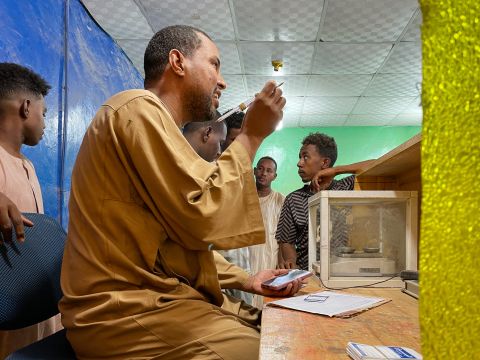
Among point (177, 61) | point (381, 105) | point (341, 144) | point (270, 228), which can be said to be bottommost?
point (270, 228)

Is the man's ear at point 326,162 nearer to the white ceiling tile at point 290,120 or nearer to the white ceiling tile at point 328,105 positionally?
the white ceiling tile at point 328,105

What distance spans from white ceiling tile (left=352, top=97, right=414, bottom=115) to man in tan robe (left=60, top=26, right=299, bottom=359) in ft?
15.0

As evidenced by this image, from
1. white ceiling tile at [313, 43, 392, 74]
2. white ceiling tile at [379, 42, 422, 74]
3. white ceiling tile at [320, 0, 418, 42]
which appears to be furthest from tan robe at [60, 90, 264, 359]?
white ceiling tile at [379, 42, 422, 74]

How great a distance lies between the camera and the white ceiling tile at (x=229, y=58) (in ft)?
12.1

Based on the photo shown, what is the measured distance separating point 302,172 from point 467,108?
2.53m

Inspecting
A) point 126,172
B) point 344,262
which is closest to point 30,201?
point 126,172

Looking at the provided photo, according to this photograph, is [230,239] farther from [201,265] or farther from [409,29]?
[409,29]

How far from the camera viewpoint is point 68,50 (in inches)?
98.1

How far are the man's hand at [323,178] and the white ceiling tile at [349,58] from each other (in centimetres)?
181

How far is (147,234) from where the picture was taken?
918 millimetres

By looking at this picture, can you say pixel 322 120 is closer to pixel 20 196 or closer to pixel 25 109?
pixel 25 109

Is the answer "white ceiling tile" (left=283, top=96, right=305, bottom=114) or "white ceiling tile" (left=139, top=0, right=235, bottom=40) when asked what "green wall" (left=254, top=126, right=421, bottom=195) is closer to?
"white ceiling tile" (left=283, top=96, right=305, bottom=114)

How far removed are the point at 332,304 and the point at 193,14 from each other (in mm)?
2697

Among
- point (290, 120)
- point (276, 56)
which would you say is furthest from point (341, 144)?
point (276, 56)
